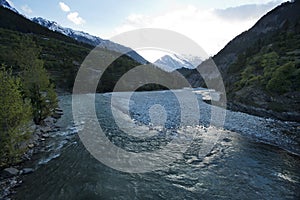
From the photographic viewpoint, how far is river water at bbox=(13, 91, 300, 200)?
9.37 metres

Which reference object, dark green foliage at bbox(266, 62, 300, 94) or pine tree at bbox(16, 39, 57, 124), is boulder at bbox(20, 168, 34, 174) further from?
dark green foliage at bbox(266, 62, 300, 94)

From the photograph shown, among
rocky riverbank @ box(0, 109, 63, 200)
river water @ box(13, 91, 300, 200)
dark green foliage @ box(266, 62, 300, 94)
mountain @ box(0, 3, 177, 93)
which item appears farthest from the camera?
mountain @ box(0, 3, 177, 93)

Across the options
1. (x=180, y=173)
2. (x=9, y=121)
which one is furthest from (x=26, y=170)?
(x=180, y=173)

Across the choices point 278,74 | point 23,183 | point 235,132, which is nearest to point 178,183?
point 23,183

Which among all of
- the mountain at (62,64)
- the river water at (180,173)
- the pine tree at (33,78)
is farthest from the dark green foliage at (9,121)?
the mountain at (62,64)

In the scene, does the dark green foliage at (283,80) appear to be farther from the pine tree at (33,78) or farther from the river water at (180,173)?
the pine tree at (33,78)

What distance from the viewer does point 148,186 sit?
10.0m

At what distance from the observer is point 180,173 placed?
450 inches

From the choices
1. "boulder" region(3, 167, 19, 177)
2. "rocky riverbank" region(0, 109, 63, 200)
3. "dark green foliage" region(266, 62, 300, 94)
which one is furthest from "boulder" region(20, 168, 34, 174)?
"dark green foliage" region(266, 62, 300, 94)

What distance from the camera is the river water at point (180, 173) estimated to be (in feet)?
30.7

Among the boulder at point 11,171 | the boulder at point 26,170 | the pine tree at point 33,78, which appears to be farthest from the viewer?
the pine tree at point 33,78

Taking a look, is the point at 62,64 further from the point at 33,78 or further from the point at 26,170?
the point at 26,170

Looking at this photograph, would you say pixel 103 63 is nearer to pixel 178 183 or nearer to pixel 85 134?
pixel 85 134

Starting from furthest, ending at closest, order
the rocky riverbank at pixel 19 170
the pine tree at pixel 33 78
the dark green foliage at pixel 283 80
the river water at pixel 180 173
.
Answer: the dark green foliage at pixel 283 80, the pine tree at pixel 33 78, the river water at pixel 180 173, the rocky riverbank at pixel 19 170
